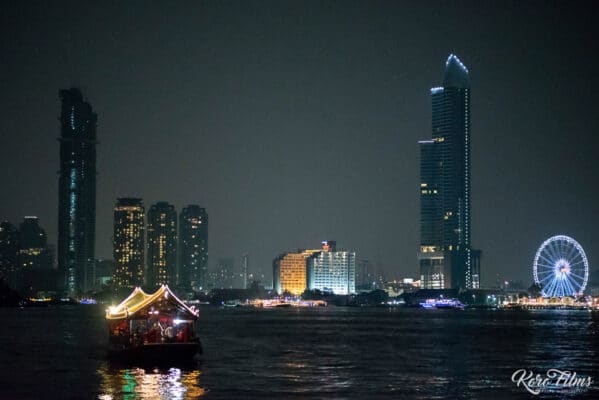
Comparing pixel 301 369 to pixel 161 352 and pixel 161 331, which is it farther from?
pixel 161 331

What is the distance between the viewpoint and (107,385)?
53375 mm

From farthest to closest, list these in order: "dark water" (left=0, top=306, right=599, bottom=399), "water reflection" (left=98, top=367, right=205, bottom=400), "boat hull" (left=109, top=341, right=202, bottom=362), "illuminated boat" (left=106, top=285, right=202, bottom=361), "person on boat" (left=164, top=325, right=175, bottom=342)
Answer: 1. "person on boat" (left=164, top=325, right=175, bottom=342)
2. "illuminated boat" (left=106, top=285, right=202, bottom=361)
3. "boat hull" (left=109, top=341, right=202, bottom=362)
4. "dark water" (left=0, top=306, right=599, bottom=399)
5. "water reflection" (left=98, top=367, right=205, bottom=400)

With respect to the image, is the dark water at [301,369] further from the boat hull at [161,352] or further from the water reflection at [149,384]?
the boat hull at [161,352]

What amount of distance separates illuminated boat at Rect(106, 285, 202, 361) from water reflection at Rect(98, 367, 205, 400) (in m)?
2.94

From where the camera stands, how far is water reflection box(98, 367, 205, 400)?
160 feet

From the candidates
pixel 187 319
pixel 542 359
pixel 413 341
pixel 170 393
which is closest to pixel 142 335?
pixel 187 319

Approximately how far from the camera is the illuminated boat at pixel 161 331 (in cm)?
6431

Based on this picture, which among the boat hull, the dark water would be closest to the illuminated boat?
the boat hull

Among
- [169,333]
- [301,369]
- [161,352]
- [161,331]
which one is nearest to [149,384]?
[161,352]

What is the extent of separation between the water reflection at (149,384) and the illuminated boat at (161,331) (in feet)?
9.65

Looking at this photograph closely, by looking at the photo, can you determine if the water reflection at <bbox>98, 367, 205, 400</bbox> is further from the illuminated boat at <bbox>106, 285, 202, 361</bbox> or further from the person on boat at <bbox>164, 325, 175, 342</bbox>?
the person on boat at <bbox>164, 325, 175, 342</bbox>

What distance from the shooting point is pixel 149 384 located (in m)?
53.3

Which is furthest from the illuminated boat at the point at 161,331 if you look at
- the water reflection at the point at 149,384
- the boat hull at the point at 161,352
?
the water reflection at the point at 149,384

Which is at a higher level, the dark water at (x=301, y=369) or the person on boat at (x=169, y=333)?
the person on boat at (x=169, y=333)
